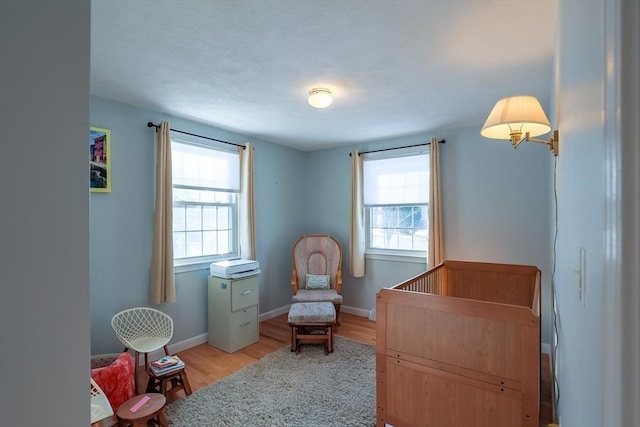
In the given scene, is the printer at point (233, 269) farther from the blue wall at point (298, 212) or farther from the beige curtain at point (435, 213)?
the beige curtain at point (435, 213)

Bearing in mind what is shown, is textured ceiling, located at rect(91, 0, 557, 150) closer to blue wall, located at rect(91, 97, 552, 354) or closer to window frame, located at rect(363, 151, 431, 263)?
blue wall, located at rect(91, 97, 552, 354)

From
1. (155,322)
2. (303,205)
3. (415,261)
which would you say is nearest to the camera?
(155,322)

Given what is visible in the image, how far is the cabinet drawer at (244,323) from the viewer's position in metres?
3.15

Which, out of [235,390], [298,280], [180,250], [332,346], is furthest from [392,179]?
[235,390]

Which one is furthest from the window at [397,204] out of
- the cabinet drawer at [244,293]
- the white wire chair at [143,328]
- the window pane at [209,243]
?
the white wire chair at [143,328]

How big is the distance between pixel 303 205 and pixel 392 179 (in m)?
1.49

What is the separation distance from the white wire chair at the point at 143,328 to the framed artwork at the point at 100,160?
3.65 feet

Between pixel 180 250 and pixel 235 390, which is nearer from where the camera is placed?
pixel 235 390

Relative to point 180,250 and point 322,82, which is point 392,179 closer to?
point 322,82

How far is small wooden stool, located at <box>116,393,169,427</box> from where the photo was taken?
6.00ft

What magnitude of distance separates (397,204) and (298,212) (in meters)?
1.54

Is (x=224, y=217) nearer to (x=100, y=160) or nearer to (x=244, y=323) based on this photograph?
(x=244, y=323)

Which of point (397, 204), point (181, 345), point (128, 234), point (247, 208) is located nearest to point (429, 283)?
point (397, 204)

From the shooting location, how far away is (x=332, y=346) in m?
3.12
